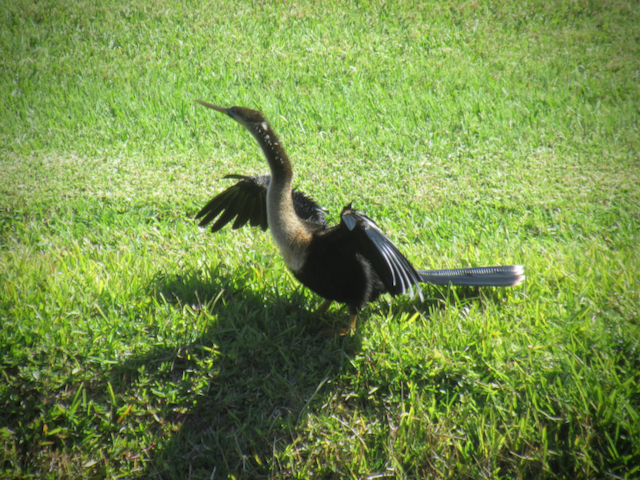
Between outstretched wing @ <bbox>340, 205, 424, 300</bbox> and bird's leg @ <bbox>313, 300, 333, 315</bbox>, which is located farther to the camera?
bird's leg @ <bbox>313, 300, 333, 315</bbox>

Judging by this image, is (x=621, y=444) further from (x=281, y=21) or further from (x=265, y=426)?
(x=281, y=21)

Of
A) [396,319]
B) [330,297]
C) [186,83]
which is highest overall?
[186,83]

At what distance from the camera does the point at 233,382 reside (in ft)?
8.54

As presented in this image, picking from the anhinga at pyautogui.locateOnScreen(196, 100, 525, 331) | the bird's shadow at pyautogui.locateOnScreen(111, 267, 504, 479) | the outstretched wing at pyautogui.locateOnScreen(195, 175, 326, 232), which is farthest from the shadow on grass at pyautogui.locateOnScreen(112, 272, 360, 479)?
the outstretched wing at pyautogui.locateOnScreen(195, 175, 326, 232)

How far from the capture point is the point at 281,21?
23.6ft

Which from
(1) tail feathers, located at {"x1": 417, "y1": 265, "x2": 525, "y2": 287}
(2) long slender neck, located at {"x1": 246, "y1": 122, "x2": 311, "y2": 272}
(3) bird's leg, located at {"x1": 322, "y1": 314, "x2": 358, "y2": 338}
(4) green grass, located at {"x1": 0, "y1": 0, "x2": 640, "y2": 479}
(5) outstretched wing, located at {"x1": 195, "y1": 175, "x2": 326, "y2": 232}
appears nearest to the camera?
(4) green grass, located at {"x1": 0, "y1": 0, "x2": 640, "y2": 479}

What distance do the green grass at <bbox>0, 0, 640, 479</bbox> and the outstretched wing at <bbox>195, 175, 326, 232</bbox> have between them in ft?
1.00

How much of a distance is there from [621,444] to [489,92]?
4799 mm

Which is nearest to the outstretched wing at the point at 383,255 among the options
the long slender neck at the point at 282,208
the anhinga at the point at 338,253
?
the anhinga at the point at 338,253

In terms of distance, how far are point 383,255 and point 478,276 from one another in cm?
94

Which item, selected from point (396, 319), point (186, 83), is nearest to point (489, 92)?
point (186, 83)

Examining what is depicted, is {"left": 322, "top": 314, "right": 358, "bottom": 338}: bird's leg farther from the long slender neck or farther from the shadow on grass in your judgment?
the long slender neck

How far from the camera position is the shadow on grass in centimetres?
235

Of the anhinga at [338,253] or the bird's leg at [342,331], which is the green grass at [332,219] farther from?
the anhinga at [338,253]
